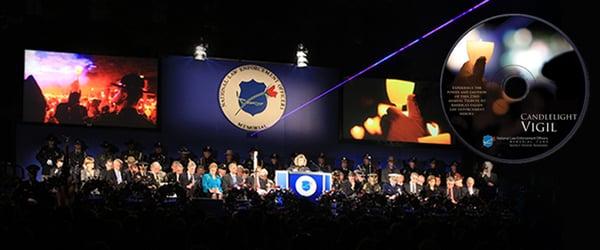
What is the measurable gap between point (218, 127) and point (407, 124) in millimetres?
6776

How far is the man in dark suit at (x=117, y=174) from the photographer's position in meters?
18.8

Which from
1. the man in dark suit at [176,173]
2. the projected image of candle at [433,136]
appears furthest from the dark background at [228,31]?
the man in dark suit at [176,173]

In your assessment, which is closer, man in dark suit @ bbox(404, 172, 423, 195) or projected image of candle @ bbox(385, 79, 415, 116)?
man in dark suit @ bbox(404, 172, 423, 195)

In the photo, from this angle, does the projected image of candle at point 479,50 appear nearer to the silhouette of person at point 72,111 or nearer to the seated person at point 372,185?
the seated person at point 372,185

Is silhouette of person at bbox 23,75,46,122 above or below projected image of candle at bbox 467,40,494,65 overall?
above

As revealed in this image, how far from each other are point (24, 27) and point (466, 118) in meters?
20.0

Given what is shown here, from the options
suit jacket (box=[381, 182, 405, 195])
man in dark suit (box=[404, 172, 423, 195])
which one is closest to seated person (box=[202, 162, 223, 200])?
suit jacket (box=[381, 182, 405, 195])

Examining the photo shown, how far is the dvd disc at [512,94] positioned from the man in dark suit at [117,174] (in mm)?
16449

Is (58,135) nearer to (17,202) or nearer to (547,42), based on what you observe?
(17,202)

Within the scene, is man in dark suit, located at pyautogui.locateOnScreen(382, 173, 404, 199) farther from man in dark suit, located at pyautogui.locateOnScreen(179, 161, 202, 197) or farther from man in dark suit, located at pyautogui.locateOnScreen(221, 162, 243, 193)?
man in dark suit, located at pyautogui.locateOnScreen(179, 161, 202, 197)

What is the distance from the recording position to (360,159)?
24250 mm

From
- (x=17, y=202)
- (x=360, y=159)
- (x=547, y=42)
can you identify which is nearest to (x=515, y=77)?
(x=547, y=42)

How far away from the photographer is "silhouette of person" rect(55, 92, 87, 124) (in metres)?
20.6

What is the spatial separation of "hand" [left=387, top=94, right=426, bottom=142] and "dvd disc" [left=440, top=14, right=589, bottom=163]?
20.9 meters
